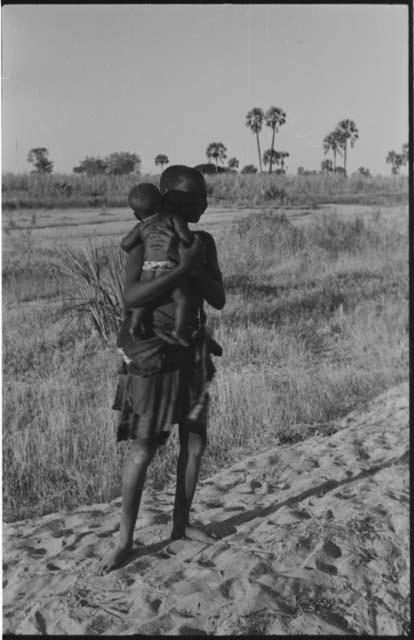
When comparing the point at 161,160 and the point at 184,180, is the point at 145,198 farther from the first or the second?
the point at 161,160

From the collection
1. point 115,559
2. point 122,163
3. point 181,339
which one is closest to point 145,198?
point 181,339

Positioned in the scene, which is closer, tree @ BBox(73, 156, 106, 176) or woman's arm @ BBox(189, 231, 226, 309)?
woman's arm @ BBox(189, 231, 226, 309)

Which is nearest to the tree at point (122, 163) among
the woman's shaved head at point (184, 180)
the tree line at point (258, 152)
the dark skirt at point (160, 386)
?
the tree line at point (258, 152)

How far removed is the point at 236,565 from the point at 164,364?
1.17 meters

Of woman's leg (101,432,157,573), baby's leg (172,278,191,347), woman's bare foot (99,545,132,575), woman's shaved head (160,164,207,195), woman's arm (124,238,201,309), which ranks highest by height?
woman's shaved head (160,164,207,195)

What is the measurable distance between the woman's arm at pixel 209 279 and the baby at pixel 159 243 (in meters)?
0.08

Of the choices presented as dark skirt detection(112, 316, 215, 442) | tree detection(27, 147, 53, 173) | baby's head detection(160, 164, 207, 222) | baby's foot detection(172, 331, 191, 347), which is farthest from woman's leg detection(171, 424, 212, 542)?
tree detection(27, 147, 53, 173)

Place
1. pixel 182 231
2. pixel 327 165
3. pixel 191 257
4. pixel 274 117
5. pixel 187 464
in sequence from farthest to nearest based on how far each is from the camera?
pixel 327 165
pixel 274 117
pixel 187 464
pixel 182 231
pixel 191 257

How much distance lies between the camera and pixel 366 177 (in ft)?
35.7

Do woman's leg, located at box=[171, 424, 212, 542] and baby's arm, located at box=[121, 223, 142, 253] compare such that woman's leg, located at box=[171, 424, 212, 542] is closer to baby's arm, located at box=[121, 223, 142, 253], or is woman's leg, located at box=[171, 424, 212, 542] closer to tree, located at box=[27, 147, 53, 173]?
baby's arm, located at box=[121, 223, 142, 253]

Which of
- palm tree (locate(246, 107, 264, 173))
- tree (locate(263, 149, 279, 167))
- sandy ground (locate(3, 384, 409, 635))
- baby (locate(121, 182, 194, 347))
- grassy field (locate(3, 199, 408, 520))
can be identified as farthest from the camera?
tree (locate(263, 149, 279, 167))

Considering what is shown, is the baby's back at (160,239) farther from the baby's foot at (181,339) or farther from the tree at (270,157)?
the tree at (270,157)

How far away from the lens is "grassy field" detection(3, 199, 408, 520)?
5.80 meters

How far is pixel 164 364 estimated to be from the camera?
11.0ft
